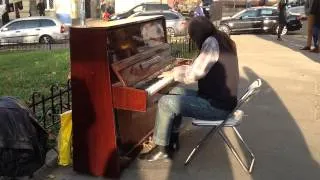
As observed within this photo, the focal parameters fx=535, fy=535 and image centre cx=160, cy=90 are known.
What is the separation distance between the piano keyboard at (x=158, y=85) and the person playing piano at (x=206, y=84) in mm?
132

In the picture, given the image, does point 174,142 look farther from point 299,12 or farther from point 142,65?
point 299,12

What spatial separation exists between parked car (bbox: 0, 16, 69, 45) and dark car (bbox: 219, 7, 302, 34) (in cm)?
806

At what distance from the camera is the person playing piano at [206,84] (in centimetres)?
509

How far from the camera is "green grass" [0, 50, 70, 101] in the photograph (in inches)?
341

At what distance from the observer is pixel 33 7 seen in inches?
1602

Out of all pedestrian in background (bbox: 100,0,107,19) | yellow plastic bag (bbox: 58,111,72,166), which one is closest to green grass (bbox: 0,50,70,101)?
yellow plastic bag (bbox: 58,111,72,166)

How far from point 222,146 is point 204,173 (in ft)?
2.95

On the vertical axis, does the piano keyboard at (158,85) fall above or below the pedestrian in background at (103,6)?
above

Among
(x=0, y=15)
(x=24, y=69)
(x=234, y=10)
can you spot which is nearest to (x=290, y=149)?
(x=24, y=69)

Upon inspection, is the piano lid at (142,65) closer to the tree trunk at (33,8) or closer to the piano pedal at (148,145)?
the piano pedal at (148,145)

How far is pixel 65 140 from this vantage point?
16.9 ft

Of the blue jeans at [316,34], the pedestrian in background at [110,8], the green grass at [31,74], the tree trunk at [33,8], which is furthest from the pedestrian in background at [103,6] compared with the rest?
the green grass at [31,74]

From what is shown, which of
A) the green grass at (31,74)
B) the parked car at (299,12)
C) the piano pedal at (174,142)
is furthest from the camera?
the parked car at (299,12)

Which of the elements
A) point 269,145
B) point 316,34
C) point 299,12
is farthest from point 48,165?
point 299,12
